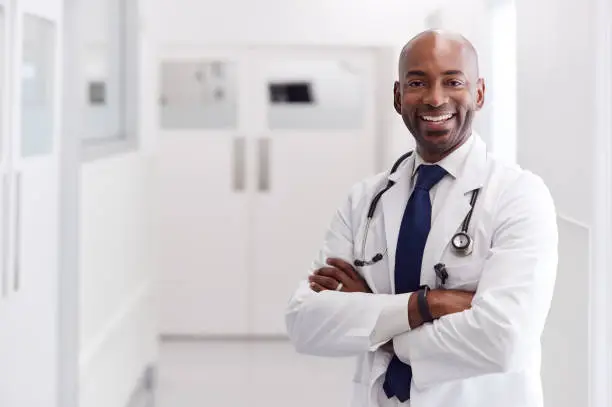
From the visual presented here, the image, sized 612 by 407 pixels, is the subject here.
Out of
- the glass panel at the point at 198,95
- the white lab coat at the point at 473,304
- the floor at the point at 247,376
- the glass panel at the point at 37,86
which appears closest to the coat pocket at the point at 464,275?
the white lab coat at the point at 473,304

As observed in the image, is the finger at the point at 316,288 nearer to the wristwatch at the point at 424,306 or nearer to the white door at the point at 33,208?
the wristwatch at the point at 424,306

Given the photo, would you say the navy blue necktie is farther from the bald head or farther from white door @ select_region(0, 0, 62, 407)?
white door @ select_region(0, 0, 62, 407)

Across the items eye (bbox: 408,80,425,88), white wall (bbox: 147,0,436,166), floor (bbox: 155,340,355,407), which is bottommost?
floor (bbox: 155,340,355,407)

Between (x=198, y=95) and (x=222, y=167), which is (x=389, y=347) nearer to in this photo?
(x=222, y=167)

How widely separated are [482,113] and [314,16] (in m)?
2.03

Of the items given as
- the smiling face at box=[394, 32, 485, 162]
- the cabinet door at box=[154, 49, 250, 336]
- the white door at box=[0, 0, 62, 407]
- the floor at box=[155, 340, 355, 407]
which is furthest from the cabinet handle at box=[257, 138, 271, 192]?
the smiling face at box=[394, 32, 485, 162]

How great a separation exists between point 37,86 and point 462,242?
171cm

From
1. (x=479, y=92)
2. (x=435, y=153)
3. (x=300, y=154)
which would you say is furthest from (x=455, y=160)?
(x=300, y=154)

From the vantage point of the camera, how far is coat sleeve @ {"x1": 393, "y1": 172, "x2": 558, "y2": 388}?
1.65 meters

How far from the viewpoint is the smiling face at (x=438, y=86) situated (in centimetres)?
168

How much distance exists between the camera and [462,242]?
1700 millimetres

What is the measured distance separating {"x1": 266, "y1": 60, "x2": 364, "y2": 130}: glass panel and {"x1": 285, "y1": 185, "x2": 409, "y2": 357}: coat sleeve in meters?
4.48

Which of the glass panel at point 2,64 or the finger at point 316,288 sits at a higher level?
the glass panel at point 2,64

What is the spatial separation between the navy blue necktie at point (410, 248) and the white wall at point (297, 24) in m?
4.40
